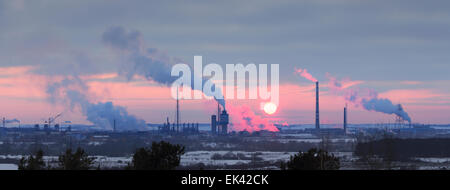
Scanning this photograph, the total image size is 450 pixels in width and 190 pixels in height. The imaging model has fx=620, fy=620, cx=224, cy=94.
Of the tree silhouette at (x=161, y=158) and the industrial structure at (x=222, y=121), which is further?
the industrial structure at (x=222, y=121)

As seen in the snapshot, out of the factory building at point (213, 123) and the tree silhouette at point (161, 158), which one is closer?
the tree silhouette at point (161, 158)

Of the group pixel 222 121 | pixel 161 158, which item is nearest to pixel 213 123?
pixel 222 121

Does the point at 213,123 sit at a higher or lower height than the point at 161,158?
higher

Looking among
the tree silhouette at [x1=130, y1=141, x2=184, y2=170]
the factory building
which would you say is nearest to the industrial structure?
the factory building

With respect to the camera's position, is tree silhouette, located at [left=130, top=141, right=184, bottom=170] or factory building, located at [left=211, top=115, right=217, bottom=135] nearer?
tree silhouette, located at [left=130, top=141, right=184, bottom=170]

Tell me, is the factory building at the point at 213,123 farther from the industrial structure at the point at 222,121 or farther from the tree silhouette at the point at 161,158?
the tree silhouette at the point at 161,158

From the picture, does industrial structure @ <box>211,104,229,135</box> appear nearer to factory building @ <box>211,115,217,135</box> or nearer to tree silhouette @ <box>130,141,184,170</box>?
factory building @ <box>211,115,217,135</box>

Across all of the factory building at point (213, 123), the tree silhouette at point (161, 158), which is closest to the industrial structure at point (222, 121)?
the factory building at point (213, 123)

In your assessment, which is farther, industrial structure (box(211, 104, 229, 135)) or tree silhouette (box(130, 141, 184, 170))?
industrial structure (box(211, 104, 229, 135))

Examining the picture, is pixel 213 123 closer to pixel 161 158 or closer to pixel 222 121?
pixel 222 121
